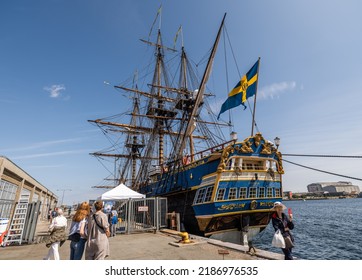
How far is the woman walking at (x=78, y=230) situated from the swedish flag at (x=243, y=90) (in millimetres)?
13336

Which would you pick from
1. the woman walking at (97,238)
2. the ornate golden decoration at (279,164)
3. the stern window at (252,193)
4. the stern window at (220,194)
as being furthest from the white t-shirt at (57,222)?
the ornate golden decoration at (279,164)

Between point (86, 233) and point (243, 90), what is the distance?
1408 centimetres

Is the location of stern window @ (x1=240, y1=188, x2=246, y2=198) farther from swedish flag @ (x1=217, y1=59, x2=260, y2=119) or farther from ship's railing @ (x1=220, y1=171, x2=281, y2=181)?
swedish flag @ (x1=217, y1=59, x2=260, y2=119)

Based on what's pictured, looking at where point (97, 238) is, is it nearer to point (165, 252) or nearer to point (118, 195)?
point (165, 252)

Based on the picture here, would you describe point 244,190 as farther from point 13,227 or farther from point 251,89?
point 13,227

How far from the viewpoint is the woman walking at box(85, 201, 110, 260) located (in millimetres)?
4234

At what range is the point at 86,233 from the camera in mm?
4906

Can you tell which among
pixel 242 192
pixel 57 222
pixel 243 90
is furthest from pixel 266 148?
pixel 57 222

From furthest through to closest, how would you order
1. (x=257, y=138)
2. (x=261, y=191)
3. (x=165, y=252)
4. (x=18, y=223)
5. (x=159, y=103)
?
(x=159, y=103), (x=257, y=138), (x=261, y=191), (x=18, y=223), (x=165, y=252)

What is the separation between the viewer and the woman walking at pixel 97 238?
423cm

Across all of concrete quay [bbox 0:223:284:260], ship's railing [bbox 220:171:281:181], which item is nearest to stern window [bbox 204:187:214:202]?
ship's railing [bbox 220:171:281:181]

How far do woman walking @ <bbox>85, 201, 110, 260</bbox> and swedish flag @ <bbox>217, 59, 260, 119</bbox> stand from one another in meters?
13.6
